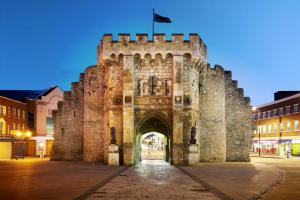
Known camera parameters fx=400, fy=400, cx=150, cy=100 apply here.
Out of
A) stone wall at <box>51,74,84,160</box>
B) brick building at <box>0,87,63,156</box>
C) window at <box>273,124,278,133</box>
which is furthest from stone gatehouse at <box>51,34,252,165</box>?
window at <box>273,124,278,133</box>

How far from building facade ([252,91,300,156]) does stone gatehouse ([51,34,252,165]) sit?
15.8m

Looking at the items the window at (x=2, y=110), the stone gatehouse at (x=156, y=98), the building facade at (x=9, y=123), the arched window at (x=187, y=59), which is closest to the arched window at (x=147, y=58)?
the stone gatehouse at (x=156, y=98)

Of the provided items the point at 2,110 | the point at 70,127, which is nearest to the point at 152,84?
the point at 70,127

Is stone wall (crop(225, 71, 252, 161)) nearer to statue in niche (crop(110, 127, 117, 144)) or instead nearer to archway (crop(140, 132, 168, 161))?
archway (crop(140, 132, 168, 161))

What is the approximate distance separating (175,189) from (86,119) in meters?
20.9

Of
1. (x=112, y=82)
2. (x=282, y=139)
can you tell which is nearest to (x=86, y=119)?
(x=112, y=82)

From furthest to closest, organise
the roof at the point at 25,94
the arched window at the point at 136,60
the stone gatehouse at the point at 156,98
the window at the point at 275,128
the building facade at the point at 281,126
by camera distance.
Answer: the window at the point at 275,128, the roof at the point at 25,94, the building facade at the point at 281,126, the arched window at the point at 136,60, the stone gatehouse at the point at 156,98

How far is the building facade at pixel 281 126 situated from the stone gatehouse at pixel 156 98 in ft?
51.8

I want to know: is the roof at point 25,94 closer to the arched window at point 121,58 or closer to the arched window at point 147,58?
the arched window at point 121,58

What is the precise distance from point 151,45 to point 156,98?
4078mm

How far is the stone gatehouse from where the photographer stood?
30.3m

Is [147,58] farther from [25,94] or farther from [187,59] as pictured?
[25,94]

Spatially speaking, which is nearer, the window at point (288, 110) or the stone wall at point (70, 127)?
the stone wall at point (70, 127)

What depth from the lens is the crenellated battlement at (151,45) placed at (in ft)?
100
